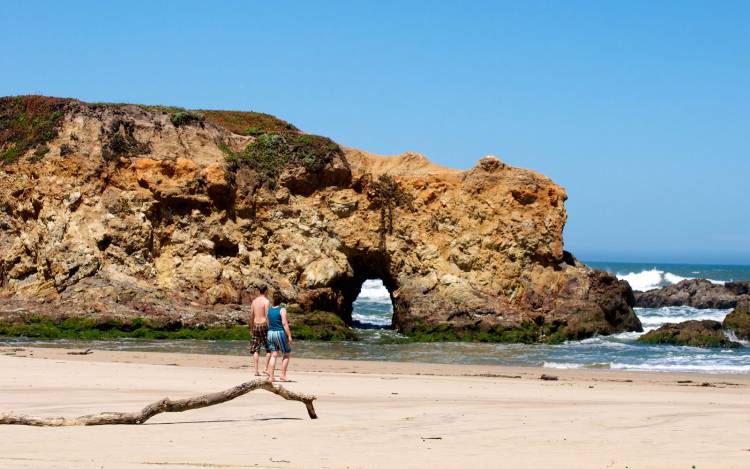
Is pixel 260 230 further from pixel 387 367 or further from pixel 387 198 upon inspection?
pixel 387 367

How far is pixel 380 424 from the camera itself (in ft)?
30.7

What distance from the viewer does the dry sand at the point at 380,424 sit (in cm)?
738

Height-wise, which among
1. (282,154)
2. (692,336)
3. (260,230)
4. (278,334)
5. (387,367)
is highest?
(282,154)

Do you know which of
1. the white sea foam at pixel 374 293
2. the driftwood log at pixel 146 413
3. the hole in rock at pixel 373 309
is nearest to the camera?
the driftwood log at pixel 146 413

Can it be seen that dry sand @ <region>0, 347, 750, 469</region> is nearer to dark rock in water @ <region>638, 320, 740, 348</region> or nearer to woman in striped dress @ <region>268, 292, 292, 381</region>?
woman in striped dress @ <region>268, 292, 292, 381</region>

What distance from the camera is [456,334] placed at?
2944 cm

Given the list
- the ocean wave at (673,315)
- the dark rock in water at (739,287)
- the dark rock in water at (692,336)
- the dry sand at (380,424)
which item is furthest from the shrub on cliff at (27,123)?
the dark rock in water at (739,287)

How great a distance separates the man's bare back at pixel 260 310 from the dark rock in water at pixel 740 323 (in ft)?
67.6

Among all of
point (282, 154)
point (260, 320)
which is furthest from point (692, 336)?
point (260, 320)

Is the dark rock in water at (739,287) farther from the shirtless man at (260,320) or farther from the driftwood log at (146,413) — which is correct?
the driftwood log at (146,413)

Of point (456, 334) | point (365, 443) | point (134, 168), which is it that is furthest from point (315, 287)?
point (365, 443)

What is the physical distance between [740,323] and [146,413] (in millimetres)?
26255

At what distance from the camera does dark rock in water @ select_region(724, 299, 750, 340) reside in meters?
30.0

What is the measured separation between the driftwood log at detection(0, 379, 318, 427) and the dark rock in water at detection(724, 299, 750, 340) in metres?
24.1
